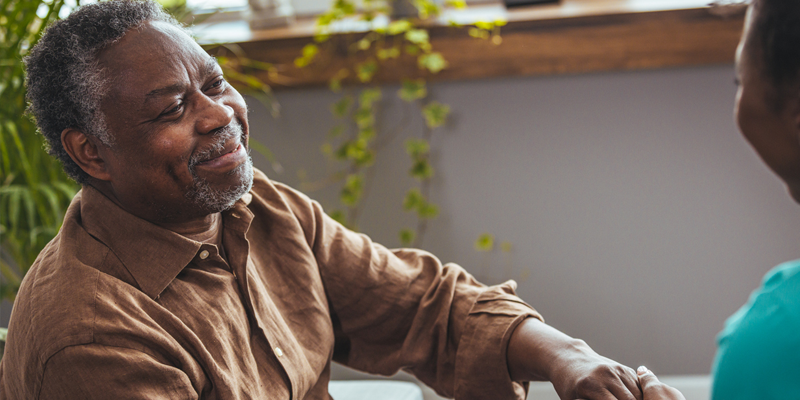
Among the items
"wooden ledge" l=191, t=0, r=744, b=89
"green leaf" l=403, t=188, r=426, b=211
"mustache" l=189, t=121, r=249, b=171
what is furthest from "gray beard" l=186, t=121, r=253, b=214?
"green leaf" l=403, t=188, r=426, b=211

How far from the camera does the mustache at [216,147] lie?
3.11 ft

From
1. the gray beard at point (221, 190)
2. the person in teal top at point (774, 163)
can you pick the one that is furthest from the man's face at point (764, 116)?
the gray beard at point (221, 190)

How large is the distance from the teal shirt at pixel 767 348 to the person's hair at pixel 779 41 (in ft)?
0.56

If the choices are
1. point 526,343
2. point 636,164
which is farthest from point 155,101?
point 636,164

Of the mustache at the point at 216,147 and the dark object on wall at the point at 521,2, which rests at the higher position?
the dark object on wall at the point at 521,2

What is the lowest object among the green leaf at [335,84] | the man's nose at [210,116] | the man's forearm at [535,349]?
the man's forearm at [535,349]

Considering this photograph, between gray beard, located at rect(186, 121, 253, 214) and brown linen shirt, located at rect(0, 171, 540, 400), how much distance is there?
63mm

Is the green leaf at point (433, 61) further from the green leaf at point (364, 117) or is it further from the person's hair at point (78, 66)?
the person's hair at point (78, 66)

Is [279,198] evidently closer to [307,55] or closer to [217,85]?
[217,85]

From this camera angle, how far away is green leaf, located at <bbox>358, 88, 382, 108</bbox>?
192cm

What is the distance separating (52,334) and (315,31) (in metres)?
1.26

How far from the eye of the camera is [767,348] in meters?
0.60

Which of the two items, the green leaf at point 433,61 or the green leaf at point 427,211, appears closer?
the green leaf at point 433,61

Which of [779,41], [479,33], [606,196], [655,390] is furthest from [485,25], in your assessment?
[779,41]
